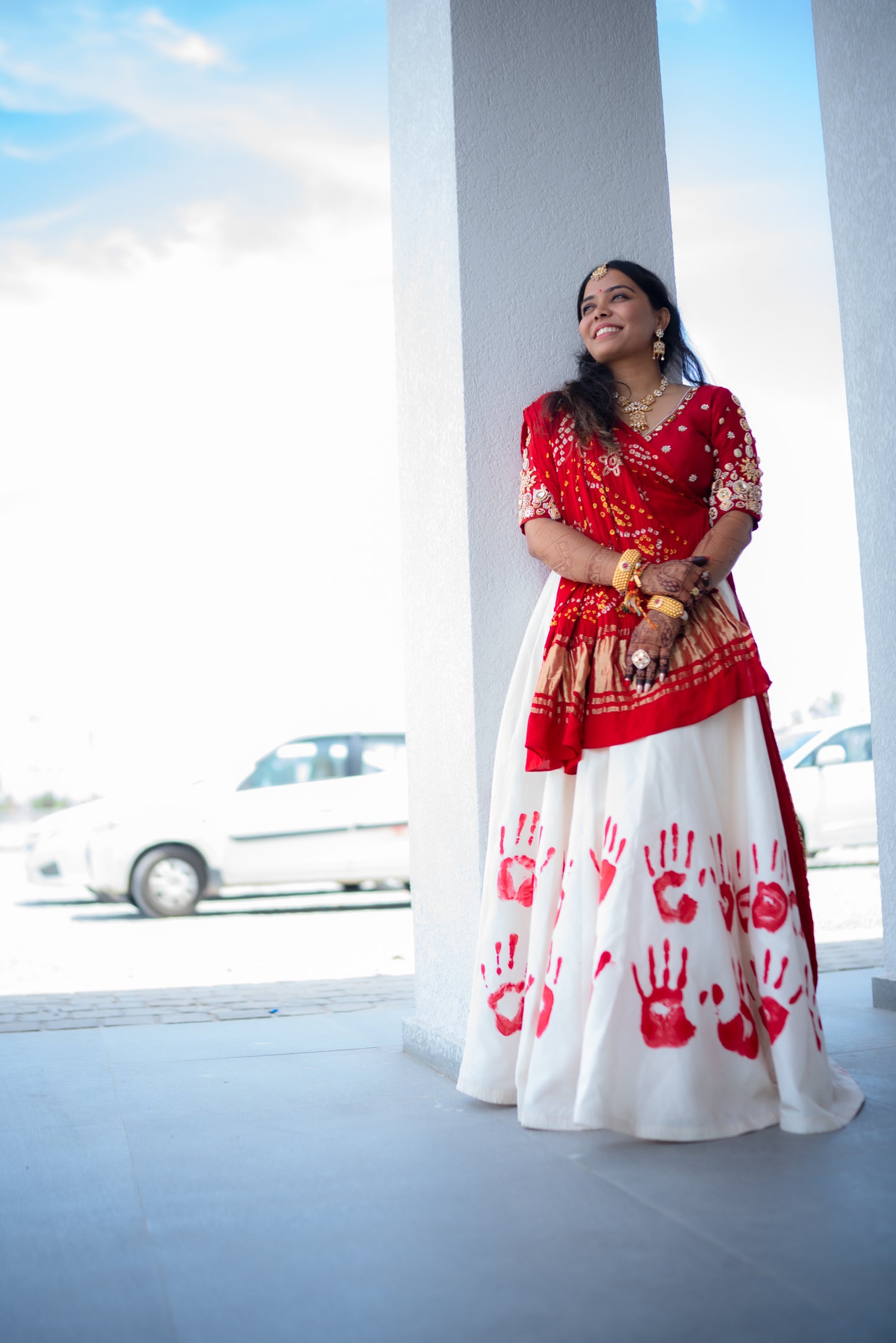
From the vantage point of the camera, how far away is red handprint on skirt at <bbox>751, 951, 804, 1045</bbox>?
2381mm

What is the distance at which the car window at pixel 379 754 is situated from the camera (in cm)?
1010

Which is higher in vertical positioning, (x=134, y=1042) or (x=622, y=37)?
(x=622, y=37)

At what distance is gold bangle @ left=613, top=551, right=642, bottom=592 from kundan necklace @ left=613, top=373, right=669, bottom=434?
1.17 feet

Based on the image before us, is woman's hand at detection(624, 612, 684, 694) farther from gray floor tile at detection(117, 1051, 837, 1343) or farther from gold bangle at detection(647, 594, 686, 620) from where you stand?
gray floor tile at detection(117, 1051, 837, 1343)

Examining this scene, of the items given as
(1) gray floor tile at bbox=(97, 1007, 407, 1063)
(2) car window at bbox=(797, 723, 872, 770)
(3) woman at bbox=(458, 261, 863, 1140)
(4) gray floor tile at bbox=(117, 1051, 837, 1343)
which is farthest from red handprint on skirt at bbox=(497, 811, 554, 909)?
(2) car window at bbox=(797, 723, 872, 770)

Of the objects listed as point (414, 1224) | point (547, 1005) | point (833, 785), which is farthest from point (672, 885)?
point (833, 785)

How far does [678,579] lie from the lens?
2559 millimetres

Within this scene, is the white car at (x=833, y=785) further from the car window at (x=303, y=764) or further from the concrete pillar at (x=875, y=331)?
the concrete pillar at (x=875, y=331)

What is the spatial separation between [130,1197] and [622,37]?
333 centimetres

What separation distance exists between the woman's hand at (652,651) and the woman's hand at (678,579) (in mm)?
49

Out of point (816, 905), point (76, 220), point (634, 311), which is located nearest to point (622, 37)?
point (634, 311)

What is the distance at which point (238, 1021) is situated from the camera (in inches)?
162

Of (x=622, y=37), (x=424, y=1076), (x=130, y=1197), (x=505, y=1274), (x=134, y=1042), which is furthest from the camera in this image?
(x=134, y=1042)

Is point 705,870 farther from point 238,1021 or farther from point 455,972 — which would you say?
point 238,1021
